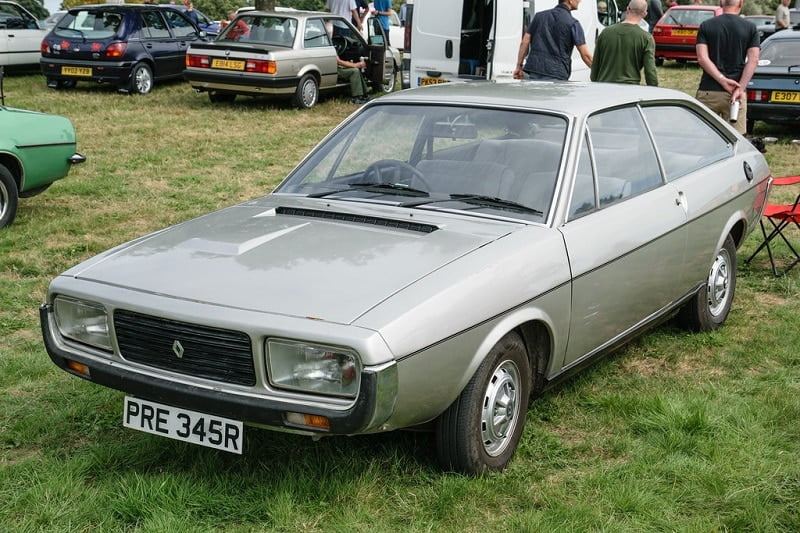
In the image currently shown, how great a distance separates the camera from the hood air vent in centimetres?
403

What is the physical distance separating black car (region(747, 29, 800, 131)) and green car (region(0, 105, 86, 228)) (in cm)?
855

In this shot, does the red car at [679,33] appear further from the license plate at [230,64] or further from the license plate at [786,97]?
the license plate at [230,64]

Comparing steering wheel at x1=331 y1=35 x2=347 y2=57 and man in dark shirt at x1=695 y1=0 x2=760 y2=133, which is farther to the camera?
steering wheel at x1=331 y1=35 x2=347 y2=57

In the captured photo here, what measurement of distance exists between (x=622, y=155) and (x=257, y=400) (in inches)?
93.2

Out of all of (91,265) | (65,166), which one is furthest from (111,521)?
(65,166)

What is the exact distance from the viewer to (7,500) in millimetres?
3639

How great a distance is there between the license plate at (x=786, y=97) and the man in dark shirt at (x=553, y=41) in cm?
377

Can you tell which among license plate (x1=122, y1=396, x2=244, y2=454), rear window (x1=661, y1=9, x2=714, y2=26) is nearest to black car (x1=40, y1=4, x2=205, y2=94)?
rear window (x1=661, y1=9, x2=714, y2=26)

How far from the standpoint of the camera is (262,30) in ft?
49.6

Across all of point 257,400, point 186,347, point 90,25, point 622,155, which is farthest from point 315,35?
point 257,400

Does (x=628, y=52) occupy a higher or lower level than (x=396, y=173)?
higher

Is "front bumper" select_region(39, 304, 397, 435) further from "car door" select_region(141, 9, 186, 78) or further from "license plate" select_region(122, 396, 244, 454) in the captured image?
"car door" select_region(141, 9, 186, 78)

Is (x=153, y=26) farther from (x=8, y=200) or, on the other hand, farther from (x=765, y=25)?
(x=765, y=25)

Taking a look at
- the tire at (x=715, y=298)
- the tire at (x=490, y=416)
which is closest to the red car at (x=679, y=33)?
the tire at (x=715, y=298)
